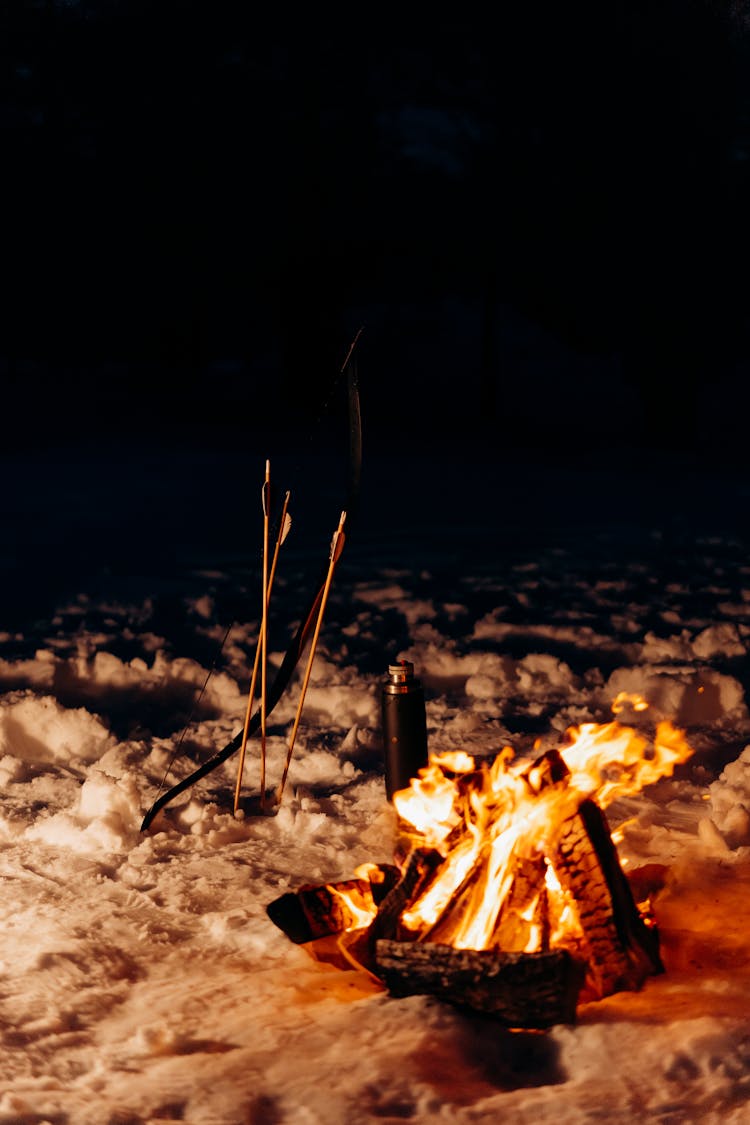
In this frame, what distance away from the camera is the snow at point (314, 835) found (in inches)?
131

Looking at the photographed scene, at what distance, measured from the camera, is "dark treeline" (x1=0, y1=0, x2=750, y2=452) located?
18.8 meters

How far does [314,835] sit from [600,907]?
1.70m

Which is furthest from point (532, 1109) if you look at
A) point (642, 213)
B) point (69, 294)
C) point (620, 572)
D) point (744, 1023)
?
point (69, 294)

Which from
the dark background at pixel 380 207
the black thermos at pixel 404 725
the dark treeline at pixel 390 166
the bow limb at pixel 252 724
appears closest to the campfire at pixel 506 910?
the bow limb at pixel 252 724

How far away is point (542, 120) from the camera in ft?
63.5

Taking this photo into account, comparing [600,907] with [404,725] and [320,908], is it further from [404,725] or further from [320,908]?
[404,725]

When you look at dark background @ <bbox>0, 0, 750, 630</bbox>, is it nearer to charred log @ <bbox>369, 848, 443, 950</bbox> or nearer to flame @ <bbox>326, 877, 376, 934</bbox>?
flame @ <bbox>326, 877, 376, 934</bbox>

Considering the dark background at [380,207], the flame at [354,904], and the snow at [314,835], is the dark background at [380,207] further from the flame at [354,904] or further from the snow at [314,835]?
the flame at [354,904]

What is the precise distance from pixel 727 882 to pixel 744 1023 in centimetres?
121

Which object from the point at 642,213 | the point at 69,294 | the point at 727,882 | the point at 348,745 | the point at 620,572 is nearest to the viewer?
the point at 727,882

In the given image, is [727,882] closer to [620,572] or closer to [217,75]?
[620,572]

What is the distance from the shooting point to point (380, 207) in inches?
832

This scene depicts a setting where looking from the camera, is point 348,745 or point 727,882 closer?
point 727,882

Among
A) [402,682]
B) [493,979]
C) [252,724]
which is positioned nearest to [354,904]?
[493,979]
